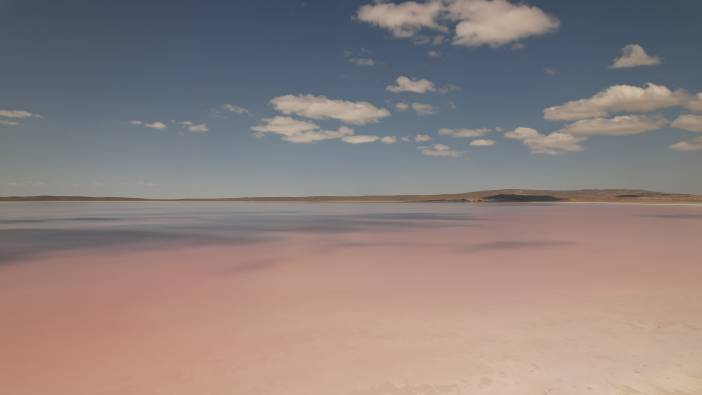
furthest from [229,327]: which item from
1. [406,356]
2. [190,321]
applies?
[406,356]

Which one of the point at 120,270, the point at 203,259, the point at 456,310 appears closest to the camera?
the point at 456,310

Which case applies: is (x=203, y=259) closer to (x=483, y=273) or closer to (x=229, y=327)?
(x=229, y=327)

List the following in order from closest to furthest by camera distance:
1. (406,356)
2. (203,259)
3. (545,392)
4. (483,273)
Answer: (545,392)
(406,356)
(483,273)
(203,259)

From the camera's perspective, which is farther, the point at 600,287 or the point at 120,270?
the point at 120,270

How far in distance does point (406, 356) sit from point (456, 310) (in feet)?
6.07

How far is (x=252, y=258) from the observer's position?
10.8m

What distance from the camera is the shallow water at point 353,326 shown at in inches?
146

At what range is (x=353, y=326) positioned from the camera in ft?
16.9

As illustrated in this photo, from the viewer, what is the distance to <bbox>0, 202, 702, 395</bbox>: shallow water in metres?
3.70

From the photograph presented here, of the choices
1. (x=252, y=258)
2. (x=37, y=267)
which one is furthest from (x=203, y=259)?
(x=37, y=267)

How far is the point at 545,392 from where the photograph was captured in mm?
3453

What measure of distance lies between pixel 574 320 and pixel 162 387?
497 centimetres

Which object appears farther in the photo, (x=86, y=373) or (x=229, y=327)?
(x=229, y=327)

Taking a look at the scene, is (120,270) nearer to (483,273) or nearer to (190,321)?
(190,321)
